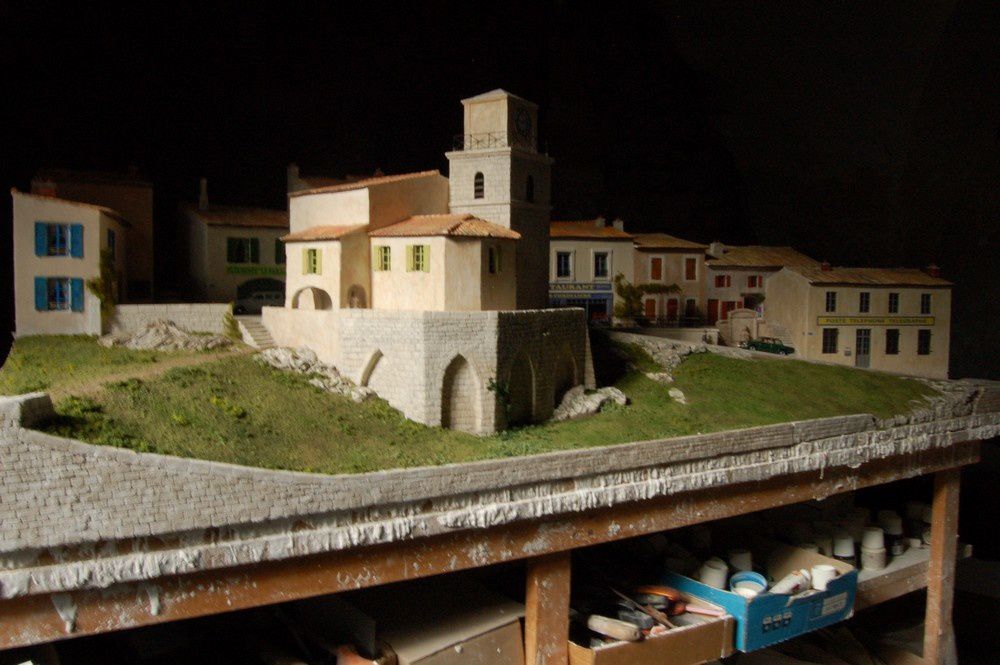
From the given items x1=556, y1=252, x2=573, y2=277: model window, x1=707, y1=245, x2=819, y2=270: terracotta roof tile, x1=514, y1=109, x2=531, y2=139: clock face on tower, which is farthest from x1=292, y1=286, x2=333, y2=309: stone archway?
x1=707, y1=245, x2=819, y2=270: terracotta roof tile

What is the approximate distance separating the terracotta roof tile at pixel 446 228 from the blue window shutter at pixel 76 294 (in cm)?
770

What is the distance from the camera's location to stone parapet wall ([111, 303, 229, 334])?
19.2 meters

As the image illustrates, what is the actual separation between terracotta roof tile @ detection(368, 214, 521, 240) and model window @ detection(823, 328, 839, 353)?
12.3 m

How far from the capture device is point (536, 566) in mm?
13359

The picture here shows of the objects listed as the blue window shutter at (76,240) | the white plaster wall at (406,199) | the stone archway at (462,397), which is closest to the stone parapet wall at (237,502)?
the stone archway at (462,397)

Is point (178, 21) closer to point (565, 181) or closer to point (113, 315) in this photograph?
point (113, 315)

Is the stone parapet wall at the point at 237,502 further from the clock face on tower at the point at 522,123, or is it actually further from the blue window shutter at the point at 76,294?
the clock face on tower at the point at 522,123

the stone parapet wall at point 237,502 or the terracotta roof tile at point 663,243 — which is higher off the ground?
the terracotta roof tile at point 663,243

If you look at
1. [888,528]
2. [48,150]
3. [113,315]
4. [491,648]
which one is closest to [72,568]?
[491,648]

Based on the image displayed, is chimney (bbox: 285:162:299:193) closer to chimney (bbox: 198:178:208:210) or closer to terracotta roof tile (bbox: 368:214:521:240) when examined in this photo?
chimney (bbox: 198:178:208:210)

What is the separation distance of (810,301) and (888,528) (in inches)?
306

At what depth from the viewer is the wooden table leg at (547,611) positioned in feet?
43.4

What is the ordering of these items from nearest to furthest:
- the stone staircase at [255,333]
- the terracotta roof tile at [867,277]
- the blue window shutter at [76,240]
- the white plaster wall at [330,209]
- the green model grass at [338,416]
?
the green model grass at [338,416] < the blue window shutter at [76,240] < the stone staircase at [255,333] < the white plaster wall at [330,209] < the terracotta roof tile at [867,277]

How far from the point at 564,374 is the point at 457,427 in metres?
4.31
